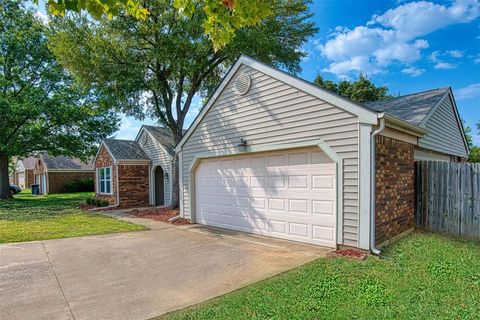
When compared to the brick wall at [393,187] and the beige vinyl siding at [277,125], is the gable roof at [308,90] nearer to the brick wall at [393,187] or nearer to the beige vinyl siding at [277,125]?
the beige vinyl siding at [277,125]

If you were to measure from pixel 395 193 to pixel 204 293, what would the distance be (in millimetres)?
4930

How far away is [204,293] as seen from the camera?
14.8 feet

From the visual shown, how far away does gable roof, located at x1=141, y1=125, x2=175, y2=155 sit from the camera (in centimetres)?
1655

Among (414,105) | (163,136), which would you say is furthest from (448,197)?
(163,136)

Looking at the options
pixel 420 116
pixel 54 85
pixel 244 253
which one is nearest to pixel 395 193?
pixel 420 116

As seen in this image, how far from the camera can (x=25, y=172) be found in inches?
1674

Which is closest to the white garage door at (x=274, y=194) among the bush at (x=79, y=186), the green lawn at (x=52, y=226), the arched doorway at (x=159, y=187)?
the green lawn at (x=52, y=226)

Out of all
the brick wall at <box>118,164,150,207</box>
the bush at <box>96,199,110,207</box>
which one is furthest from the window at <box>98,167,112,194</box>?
the brick wall at <box>118,164,150,207</box>

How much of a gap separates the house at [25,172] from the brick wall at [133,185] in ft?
100

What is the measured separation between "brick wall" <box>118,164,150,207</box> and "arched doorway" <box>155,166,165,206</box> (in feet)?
1.74

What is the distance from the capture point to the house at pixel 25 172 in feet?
138

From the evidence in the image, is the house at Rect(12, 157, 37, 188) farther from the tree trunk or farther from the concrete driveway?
the concrete driveway

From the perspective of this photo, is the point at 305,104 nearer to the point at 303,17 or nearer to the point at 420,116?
the point at 420,116

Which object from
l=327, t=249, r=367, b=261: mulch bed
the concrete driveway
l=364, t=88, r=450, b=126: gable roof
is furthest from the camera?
l=364, t=88, r=450, b=126: gable roof
